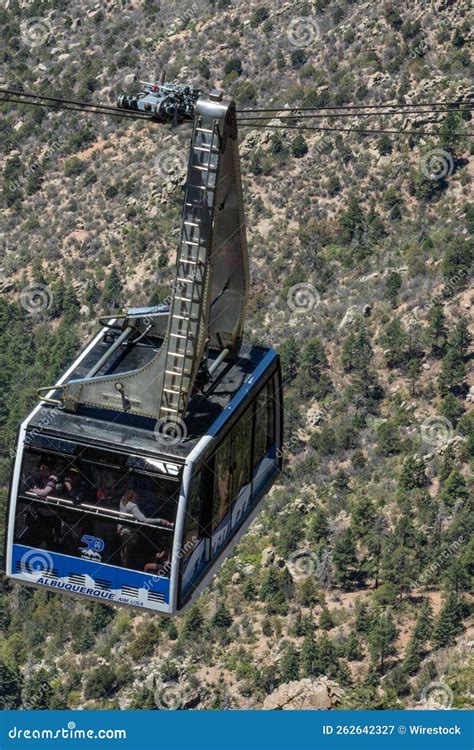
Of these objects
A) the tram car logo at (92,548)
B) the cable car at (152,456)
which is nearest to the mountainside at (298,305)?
the cable car at (152,456)

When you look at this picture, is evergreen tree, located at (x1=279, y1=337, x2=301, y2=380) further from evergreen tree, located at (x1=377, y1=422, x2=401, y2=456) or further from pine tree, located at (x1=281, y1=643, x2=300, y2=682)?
pine tree, located at (x1=281, y1=643, x2=300, y2=682)

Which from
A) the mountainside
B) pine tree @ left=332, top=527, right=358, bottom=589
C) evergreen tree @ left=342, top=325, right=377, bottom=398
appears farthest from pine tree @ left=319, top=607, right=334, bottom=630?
evergreen tree @ left=342, top=325, right=377, bottom=398

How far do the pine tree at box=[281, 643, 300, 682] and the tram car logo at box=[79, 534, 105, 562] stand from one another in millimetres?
28279

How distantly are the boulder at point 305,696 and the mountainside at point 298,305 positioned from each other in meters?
0.13

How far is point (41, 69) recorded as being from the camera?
8962cm

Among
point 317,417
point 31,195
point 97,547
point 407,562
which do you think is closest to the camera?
point 97,547

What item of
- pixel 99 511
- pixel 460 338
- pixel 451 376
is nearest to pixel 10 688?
pixel 451 376

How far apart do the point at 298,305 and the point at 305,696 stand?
18.8m

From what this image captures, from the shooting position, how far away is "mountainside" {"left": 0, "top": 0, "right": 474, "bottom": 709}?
6638 centimetres

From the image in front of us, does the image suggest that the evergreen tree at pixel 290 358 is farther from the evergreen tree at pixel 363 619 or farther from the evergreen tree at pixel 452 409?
the evergreen tree at pixel 363 619

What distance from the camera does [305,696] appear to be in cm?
6028

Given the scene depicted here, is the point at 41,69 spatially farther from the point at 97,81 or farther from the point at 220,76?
the point at 220,76

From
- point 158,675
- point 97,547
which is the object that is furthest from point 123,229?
point 97,547

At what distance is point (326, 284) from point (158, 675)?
1616 cm
